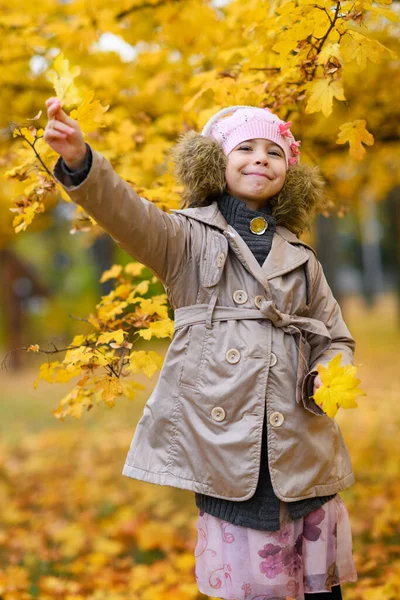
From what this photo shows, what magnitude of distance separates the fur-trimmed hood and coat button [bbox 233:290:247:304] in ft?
1.15

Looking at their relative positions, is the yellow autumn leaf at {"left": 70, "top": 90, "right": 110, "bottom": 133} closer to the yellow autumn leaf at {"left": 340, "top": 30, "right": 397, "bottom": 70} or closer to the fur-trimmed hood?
the fur-trimmed hood

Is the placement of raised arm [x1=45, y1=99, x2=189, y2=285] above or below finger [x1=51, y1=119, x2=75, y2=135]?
below

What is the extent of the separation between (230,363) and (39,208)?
1.02 meters

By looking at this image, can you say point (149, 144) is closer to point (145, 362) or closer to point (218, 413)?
point (145, 362)

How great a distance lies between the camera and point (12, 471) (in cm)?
573

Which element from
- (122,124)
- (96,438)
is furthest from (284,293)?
(96,438)

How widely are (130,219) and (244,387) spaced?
1.95ft

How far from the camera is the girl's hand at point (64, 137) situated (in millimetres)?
1673

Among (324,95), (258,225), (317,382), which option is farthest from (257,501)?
(324,95)

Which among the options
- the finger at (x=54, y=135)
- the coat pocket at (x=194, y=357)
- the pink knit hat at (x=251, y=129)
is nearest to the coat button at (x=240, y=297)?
the coat pocket at (x=194, y=357)

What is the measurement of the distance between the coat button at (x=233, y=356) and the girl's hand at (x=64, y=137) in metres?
0.69

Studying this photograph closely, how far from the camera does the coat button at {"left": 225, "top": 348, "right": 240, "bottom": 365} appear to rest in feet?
6.37

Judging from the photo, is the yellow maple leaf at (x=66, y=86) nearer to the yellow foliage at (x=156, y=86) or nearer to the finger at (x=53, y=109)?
the yellow foliage at (x=156, y=86)

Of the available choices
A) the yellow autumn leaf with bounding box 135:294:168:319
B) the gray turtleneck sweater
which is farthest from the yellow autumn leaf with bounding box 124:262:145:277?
the gray turtleneck sweater
